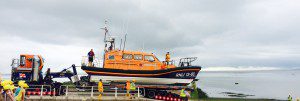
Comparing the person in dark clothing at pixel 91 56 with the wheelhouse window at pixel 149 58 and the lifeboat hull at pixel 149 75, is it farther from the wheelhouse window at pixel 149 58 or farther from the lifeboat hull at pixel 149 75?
the wheelhouse window at pixel 149 58

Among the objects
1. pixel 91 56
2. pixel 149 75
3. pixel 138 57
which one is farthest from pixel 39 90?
pixel 149 75

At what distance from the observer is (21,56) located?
18328 millimetres

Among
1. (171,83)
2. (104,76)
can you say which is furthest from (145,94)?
(104,76)

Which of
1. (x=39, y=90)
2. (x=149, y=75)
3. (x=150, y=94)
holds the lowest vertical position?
(x=150, y=94)

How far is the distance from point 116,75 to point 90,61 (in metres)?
2.11

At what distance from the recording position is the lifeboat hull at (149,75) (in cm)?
1819

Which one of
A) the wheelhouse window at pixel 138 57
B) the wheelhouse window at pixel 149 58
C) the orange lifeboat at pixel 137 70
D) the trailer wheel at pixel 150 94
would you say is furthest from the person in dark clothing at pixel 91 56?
the trailer wheel at pixel 150 94

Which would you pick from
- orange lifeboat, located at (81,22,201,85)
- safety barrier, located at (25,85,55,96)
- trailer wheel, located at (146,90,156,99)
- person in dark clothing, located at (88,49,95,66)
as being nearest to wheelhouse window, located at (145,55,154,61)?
orange lifeboat, located at (81,22,201,85)

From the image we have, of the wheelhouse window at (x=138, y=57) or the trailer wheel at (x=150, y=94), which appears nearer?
the trailer wheel at (x=150, y=94)

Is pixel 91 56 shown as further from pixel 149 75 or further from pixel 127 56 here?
pixel 149 75

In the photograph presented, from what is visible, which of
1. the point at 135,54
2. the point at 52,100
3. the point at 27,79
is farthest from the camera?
the point at 135,54

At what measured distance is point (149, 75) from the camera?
61.9 ft

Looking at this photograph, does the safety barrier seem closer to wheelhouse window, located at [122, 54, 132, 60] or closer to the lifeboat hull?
the lifeboat hull

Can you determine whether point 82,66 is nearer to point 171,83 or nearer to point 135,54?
point 135,54
